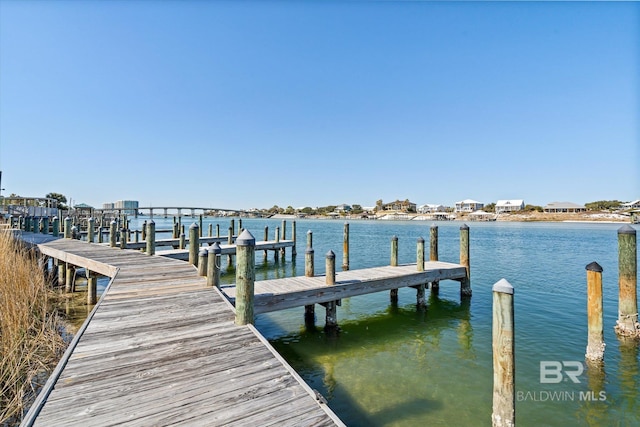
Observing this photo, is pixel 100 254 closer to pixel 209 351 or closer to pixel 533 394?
pixel 209 351

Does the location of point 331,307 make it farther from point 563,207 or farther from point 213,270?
point 563,207

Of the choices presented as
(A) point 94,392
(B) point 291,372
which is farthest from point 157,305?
(B) point 291,372

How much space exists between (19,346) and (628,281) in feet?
43.5

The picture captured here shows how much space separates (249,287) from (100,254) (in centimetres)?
933

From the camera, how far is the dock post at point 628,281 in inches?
306

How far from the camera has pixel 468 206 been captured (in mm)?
132750

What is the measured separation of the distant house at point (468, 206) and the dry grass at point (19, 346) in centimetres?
14163

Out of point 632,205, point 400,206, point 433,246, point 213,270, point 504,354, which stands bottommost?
point 504,354

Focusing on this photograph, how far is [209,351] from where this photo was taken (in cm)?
397

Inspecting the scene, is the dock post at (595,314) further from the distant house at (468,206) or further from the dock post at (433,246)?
the distant house at (468,206)

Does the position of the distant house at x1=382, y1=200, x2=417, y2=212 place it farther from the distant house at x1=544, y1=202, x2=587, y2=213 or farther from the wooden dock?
the wooden dock

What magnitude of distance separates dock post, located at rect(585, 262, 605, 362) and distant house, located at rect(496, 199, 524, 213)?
123m

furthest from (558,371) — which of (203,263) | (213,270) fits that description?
(203,263)

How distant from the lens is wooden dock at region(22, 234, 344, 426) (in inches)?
107
